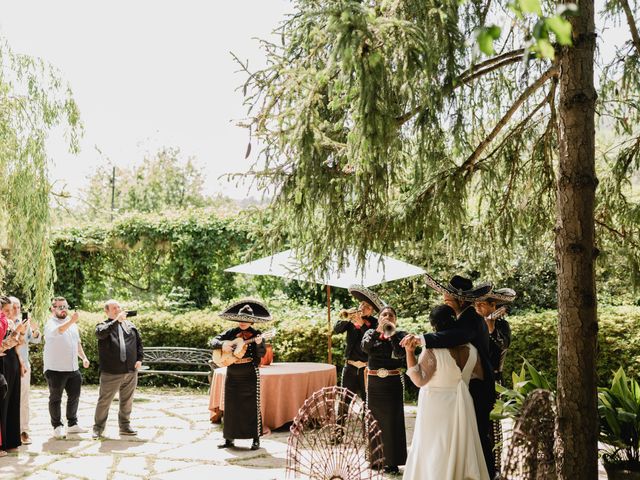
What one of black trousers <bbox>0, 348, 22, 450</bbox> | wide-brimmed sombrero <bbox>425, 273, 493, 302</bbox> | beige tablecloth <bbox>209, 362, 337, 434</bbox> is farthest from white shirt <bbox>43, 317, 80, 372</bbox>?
wide-brimmed sombrero <bbox>425, 273, 493, 302</bbox>

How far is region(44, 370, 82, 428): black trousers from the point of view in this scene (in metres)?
9.66

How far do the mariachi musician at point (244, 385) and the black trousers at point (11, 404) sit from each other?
2.28 m

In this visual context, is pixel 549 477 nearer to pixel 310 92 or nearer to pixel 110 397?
pixel 310 92

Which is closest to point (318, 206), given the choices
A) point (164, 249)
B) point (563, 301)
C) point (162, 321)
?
point (563, 301)

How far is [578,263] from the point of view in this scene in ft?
18.2

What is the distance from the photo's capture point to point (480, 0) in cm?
631

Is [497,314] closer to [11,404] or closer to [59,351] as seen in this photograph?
[59,351]

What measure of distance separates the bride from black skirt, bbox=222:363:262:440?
127 inches

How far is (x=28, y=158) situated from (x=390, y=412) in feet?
19.5

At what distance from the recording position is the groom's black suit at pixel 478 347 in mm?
5934

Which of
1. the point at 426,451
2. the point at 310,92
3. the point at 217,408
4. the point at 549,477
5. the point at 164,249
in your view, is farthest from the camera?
the point at 164,249

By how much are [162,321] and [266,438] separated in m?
6.04

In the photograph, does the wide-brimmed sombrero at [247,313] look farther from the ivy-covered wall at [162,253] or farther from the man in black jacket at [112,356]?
the ivy-covered wall at [162,253]

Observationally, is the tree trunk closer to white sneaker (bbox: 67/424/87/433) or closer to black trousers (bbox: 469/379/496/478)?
black trousers (bbox: 469/379/496/478)
